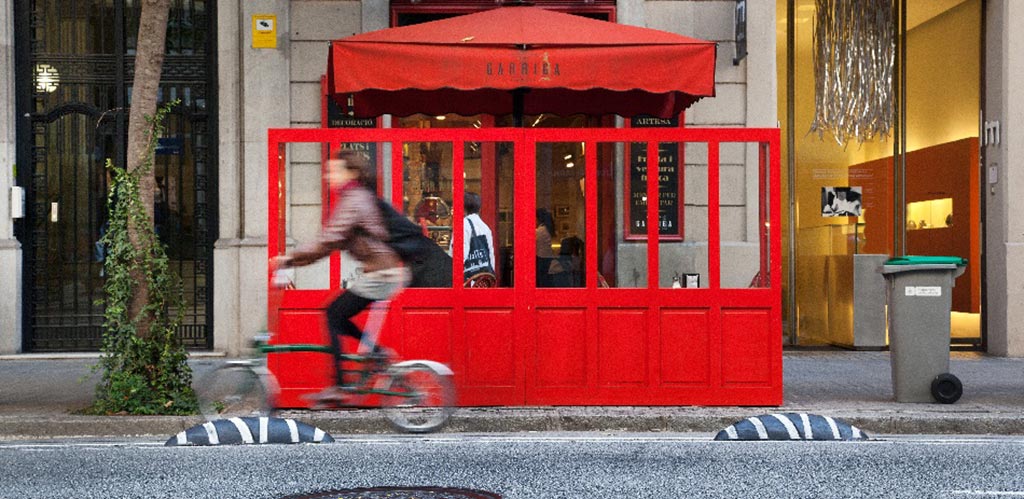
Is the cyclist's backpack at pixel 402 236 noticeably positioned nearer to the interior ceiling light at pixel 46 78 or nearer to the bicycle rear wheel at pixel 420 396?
the bicycle rear wheel at pixel 420 396

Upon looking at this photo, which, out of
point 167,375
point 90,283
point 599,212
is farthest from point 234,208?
point 599,212

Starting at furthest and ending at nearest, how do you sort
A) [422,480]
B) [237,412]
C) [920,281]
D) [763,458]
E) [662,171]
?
[662,171]
[920,281]
[237,412]
[763,458]
[422,480]

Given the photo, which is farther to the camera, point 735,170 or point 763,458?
point 735,170

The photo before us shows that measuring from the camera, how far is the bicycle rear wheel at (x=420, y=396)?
26.2 ft

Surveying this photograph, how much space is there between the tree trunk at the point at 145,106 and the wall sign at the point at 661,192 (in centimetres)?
402

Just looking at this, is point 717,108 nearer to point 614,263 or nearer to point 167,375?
point 614,263

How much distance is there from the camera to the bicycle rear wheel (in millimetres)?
8000

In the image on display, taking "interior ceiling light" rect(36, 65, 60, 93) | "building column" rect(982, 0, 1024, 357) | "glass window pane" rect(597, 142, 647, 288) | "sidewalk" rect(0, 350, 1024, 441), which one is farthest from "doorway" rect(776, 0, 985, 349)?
"interior ceiling light" rect(36, 65, 60, 93)

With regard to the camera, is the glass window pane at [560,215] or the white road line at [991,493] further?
the glass window pane at [560,215]

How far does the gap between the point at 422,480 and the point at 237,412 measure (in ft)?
9.85

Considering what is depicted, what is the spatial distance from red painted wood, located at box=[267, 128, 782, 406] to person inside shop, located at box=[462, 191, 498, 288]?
0.13 metres

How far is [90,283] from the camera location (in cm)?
1327

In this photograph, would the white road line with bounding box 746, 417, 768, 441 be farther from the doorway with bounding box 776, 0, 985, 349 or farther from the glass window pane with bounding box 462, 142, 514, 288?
the doorway with bounding box 776, 0, 985, 349

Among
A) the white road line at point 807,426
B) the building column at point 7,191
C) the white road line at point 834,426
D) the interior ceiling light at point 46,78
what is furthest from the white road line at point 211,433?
the interior ceiling light at point 46,78
